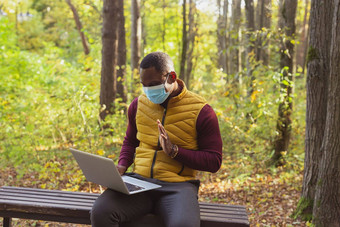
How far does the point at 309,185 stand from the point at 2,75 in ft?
29.9

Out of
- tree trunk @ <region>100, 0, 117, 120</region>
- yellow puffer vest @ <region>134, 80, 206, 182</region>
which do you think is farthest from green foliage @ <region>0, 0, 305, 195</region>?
yellow puffer vest @ <region>134, 80, 206, 182</region>

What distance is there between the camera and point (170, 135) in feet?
10.5

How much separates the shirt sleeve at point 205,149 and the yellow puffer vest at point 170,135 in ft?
0.17

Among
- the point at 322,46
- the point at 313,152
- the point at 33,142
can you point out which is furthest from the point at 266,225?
the point at 33,142

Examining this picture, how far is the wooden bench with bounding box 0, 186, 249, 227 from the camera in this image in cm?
309

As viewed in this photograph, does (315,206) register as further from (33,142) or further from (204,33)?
(204,33)

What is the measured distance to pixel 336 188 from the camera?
169 inches

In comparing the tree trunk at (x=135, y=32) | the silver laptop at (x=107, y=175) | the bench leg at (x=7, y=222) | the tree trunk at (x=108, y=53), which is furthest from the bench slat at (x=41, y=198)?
the tree trunk at (x=135, y=32)

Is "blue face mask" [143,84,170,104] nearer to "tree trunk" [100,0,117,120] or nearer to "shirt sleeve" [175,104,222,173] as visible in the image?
"shirt sleeve" [175,104,222,173]

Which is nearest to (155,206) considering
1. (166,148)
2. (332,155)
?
(166,148)

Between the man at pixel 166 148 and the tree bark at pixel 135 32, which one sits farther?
the tree bark at pixel 135 32

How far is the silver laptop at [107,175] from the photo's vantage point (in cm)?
276

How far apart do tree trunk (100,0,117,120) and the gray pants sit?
5802mm

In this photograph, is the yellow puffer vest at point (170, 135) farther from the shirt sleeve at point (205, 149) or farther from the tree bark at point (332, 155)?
the tree bark at point (332, 155)
